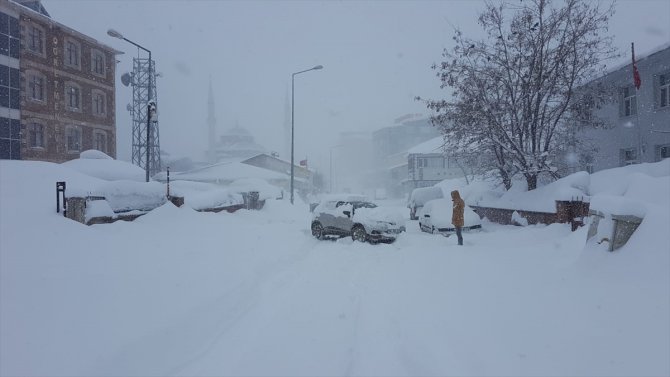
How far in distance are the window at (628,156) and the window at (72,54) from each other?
36862mm

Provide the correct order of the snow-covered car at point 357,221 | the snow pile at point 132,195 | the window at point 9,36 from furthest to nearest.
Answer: the window at point 9,36 < the snow-covered car at point 357,221 < the snow pile at point 132,195

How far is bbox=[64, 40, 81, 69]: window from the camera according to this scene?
104 feet

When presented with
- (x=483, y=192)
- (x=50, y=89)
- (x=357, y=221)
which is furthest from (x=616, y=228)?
(x=50, y=89)

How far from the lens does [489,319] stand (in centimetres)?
568

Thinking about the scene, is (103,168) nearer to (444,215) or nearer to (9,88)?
(9,88)

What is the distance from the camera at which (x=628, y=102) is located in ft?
71.8

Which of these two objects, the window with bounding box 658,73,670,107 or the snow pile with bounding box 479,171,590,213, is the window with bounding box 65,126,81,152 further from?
the window with bounding box 658,73,670,107

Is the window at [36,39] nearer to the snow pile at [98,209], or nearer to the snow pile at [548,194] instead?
the snow pile at [98,209]

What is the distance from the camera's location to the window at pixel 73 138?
3163 centimetres

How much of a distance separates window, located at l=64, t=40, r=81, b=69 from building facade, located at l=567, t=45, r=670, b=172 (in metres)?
34.5

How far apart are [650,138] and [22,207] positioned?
24800 millimetres

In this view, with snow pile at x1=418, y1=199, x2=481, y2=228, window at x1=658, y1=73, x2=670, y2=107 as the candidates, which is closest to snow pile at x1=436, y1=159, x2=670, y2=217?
snow pile at x1=418, y1=199, x2=481, y2=228

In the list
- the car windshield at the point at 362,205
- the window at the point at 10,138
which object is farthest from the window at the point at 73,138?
the car windshield at the point at 362,205

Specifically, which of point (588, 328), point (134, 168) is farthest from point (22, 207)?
point (134, 168)
